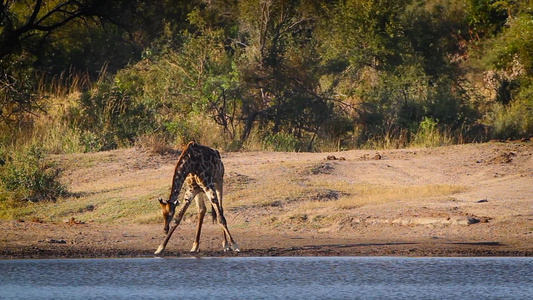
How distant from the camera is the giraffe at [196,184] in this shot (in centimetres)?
1137

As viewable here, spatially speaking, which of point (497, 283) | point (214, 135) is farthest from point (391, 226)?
point (214, 135)

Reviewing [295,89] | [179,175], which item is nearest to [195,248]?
[179,175]

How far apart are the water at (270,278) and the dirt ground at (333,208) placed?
634 millimetres

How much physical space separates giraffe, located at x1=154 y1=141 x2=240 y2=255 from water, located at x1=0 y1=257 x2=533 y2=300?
22.6 inches

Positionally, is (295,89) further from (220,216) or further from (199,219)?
(220,216)

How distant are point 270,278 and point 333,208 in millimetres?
4133

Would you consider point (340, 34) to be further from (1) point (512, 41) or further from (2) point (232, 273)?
(2) point (232, 273)

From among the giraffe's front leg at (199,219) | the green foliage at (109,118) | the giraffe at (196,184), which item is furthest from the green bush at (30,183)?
the giraffe at (196,184)

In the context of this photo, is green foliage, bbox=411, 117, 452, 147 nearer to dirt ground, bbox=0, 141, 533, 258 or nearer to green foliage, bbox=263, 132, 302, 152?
dirt ground, bbox=0, 141, 533, 258

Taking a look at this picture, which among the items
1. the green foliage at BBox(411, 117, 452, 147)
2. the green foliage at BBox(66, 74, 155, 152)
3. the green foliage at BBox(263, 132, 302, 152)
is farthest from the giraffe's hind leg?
the green foliage at BBox(411, 117, 452, 147)

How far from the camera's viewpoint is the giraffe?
1137 centimetres

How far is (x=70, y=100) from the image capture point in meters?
23.3

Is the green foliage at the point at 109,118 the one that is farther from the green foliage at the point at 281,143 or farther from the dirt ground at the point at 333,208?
the green foliage at the point at 281,143

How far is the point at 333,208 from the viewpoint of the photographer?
13.8 m
